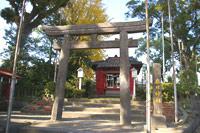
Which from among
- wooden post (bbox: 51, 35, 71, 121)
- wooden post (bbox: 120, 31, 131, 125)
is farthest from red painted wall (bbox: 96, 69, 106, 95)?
wooden post (bbox: 120, 31, 131, 125)

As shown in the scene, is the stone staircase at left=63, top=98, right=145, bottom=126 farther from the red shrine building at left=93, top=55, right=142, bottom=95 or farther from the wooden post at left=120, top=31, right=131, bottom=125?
the red shrine building at left=93, top=55, right=142, bottom=95

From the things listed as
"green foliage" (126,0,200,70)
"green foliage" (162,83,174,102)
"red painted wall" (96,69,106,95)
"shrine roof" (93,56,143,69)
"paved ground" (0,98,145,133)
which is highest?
"green foliage" (126,0,200,70)

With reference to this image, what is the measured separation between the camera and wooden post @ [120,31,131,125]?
10.7 m

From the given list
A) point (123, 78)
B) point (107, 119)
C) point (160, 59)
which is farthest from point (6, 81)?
point (160, 59)

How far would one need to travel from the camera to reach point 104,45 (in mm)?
11969

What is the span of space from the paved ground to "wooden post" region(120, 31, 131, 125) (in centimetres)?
39

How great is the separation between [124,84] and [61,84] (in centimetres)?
288

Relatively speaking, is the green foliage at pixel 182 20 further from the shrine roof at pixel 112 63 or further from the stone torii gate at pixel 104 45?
the stone torii gate at pixel 104 45

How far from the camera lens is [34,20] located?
64.4 ft

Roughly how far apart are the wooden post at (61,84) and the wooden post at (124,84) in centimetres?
262

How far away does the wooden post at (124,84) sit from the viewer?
35.2 feet

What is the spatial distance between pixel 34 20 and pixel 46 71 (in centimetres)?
569

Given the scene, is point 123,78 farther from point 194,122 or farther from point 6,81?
point 6,81

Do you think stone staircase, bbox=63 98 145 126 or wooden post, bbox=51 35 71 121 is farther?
stone staircase, bbox=63 98 145 126
